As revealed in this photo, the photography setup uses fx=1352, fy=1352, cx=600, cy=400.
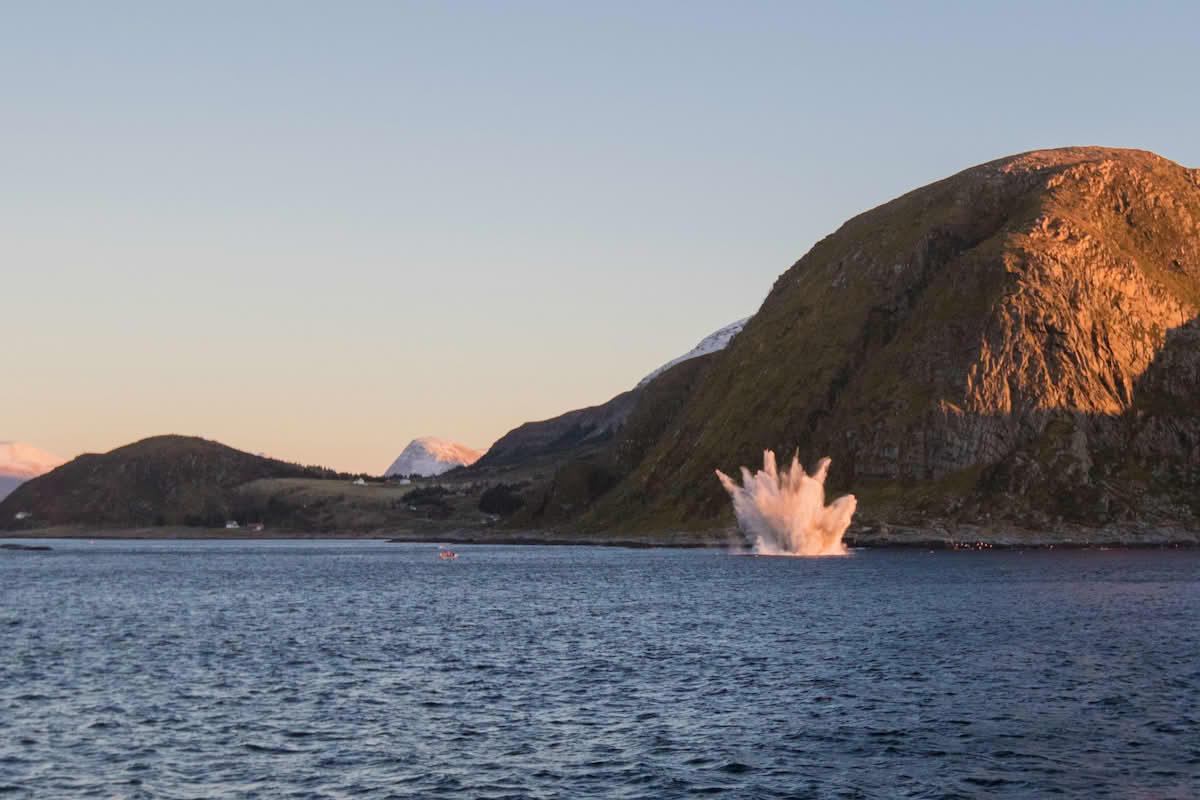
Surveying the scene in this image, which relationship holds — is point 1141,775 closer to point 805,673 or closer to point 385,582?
point 805,673

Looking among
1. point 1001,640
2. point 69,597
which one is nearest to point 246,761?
point 1001,640

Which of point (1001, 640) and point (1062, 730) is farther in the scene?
point (1001, 640)

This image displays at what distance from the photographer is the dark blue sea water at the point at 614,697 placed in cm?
4300

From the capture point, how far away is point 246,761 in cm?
4578

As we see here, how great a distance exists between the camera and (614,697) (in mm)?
59688

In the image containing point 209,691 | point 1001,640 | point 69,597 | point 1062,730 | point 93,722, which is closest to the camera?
point 1062,730

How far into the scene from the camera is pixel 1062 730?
50375mm

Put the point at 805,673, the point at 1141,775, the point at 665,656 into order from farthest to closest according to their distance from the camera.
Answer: the point at 665,656, the point at 805,673, the point at 1141,775

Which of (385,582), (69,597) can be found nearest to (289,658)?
(69,597)

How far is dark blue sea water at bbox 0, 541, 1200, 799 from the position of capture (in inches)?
1693

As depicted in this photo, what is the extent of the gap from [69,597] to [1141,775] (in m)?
119

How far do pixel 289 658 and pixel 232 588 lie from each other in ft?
256

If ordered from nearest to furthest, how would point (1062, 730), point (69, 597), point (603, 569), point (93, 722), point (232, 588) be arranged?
point (1062, 730) → point (93, 722) → point (69, 597) → point (232, 588) → point (603, 569)

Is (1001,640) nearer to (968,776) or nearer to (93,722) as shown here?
(968,776)
